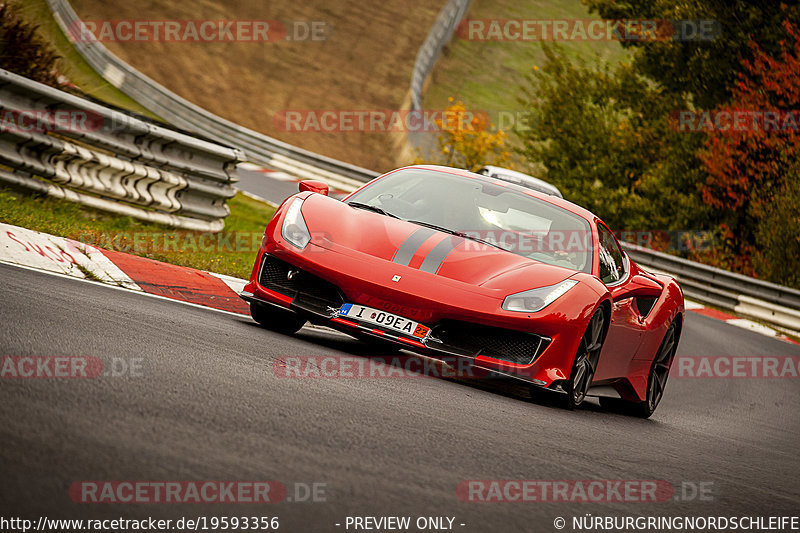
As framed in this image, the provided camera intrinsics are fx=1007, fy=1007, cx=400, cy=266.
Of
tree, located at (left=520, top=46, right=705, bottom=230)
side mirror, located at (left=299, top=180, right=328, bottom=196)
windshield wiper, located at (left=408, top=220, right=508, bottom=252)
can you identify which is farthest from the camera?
tree, located at (left=520, top=46, right=705, bottom=230)

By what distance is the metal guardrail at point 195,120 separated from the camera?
2372 centimetres

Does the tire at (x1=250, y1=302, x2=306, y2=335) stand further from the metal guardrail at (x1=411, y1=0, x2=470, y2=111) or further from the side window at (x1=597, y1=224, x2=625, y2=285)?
the metal guardrail at (x1=411, y1=0, x2=470, y2=111)

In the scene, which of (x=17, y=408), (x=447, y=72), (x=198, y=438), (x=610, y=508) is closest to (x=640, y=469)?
(x=610, y=508)

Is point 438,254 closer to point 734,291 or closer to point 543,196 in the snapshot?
point 543,196

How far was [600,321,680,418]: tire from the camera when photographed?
23.5ft

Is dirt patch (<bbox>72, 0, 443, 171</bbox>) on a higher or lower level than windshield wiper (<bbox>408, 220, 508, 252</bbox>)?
higher

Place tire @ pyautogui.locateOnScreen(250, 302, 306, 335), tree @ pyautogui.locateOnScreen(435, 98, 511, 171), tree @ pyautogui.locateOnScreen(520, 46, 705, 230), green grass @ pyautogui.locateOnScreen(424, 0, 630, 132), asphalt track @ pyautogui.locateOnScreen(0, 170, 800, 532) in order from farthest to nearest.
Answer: green grass @ pyautogui.locateOnScreen(424, 0, 630, 132)
tree @ pyautogui.locateOnScreen(435, 98, 511, 171)
tree @ pyautogui.locateOnScreen(520, 46, 705, 230)
tire @ pyautogui.locateOnScreen(250, 302, 306, 335)
asphalt track @ pyautogui.locateOnScreen(0, 170, 800, 532)

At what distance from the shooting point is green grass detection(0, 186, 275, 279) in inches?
300

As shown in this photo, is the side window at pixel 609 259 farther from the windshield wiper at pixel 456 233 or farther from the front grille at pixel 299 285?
the front grille at pixel 299 285

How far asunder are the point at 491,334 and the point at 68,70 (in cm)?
674

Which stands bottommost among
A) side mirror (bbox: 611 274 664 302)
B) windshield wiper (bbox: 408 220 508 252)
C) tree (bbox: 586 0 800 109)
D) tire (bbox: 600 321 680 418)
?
tire (bbox: 600 321 680 418)

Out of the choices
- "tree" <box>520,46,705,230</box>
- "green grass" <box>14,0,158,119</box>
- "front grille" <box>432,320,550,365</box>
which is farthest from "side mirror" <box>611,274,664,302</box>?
"tree" <box>520,46,705,230</box>

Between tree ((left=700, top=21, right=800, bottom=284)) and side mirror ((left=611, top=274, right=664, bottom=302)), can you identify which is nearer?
side mirror ((left=611, top=274, right=664, bottom=302))

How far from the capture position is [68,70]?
1049 cm
